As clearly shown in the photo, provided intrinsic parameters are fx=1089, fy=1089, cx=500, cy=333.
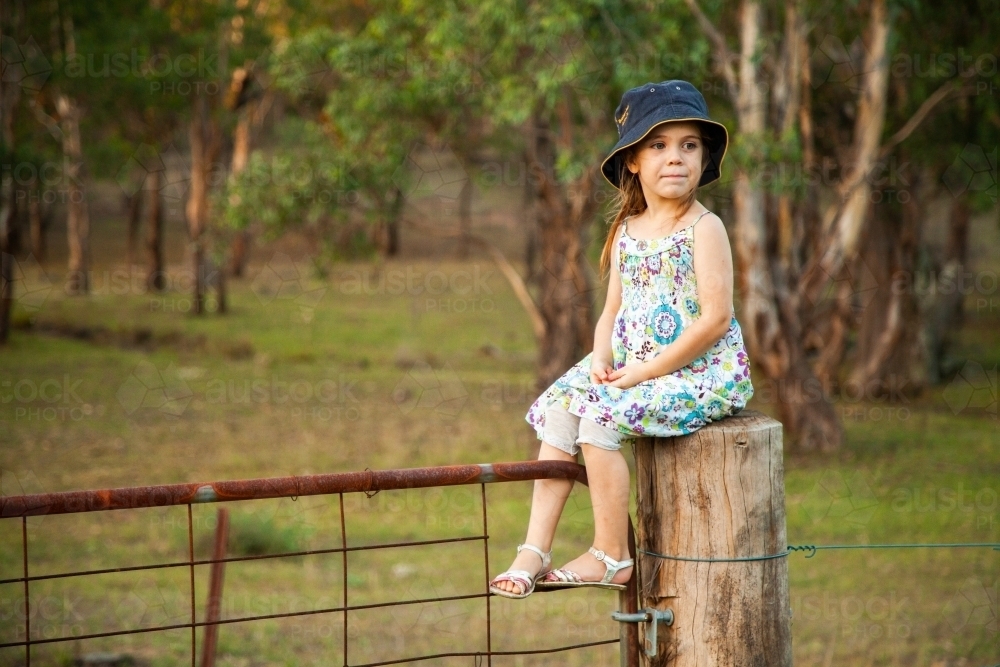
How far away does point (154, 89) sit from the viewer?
19.4m

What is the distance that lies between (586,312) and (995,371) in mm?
7683

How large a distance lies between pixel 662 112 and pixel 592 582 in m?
1.14

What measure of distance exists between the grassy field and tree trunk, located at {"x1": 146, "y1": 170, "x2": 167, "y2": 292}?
16.8 feet

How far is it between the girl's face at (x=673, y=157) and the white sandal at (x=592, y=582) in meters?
0.91

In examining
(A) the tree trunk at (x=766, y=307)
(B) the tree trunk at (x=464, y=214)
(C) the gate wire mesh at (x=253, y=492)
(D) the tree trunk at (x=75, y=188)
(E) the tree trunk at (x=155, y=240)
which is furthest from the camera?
(B) the tree trunk at (x=464, y=214)

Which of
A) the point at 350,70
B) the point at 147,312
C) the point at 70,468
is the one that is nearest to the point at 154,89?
the point at 147,312

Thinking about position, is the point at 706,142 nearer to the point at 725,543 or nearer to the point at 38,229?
the point at 725,543

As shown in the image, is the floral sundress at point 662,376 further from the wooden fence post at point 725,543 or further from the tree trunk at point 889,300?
the tree trunk at point 889,300

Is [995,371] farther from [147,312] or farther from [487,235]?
[487,235]

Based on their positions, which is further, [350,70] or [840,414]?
[840,414]

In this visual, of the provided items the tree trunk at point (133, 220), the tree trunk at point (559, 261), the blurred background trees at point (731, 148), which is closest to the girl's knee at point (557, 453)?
the blurred background trees at point (731, 148)

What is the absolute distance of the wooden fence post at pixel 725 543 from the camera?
7.79ft

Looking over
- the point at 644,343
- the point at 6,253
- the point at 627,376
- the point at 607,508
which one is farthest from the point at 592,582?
the point at 6,253

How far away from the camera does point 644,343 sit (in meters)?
2.81
